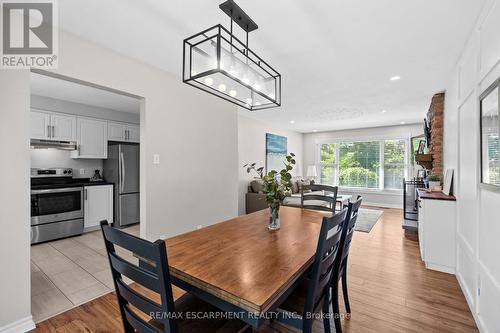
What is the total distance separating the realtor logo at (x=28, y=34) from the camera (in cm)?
169

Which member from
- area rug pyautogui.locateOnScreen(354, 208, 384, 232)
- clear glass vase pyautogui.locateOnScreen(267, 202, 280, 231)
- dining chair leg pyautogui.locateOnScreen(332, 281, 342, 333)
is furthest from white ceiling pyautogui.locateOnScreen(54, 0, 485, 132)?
area rug pyautogui.locateOnScreen(354, 208, 384, 232)

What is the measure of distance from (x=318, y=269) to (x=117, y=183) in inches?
179

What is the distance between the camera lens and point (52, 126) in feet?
13.1

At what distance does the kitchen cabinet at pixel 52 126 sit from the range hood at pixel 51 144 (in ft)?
0.19

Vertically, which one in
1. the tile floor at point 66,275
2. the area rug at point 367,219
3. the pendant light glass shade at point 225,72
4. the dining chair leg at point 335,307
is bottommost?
the tile floor at point 66,275

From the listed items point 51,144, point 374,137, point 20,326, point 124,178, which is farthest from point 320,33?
point 374,137

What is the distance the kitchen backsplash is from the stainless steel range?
12 centimetres

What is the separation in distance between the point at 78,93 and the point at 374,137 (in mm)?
7348

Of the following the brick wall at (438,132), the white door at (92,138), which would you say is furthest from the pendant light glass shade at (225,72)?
the white door at (92,138)

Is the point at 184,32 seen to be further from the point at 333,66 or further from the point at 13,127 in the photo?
the point at 333,66

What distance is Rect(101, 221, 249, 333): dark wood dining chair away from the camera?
2.75 feet

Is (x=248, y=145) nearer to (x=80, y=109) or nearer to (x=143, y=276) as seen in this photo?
(x=80, y=109)

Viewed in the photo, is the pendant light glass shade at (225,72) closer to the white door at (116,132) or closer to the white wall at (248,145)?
the white wall at (248,145)

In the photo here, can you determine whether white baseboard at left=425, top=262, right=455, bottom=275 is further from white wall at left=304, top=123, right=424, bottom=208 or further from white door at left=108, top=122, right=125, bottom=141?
white door at left=108, top=122, right=125, bottom=141
